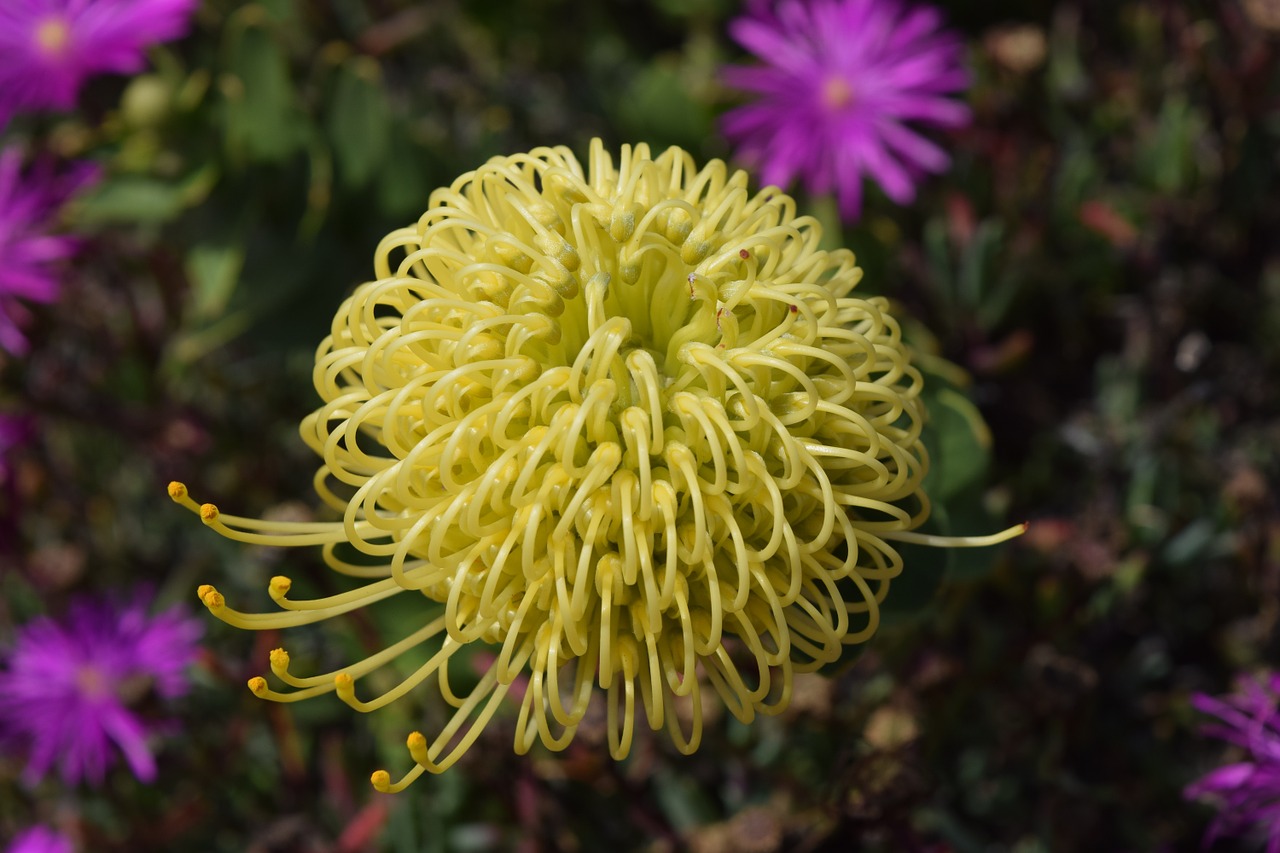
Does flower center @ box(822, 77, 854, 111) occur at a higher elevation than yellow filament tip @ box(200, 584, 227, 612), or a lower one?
higher

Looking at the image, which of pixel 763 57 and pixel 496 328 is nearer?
pixel 496 328

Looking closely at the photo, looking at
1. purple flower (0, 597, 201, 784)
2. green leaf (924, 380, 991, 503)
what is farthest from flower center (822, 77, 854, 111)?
purple flower (0, 597, 201, 784)

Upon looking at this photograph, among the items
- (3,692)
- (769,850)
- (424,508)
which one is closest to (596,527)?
(424,508)

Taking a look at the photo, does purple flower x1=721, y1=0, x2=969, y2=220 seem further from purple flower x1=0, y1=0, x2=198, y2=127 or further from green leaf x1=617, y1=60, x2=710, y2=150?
purple flower x1=0, y1=0, x2=198, y2=127

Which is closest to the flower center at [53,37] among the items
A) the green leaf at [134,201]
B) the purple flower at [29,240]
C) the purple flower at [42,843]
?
the purple flower at [29,240]

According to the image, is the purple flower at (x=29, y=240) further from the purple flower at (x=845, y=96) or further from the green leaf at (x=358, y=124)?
the purple flower at (x=845, y=96)

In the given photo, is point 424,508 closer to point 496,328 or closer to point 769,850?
point 496,328

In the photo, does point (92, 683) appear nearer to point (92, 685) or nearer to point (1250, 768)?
point (92, 685)
